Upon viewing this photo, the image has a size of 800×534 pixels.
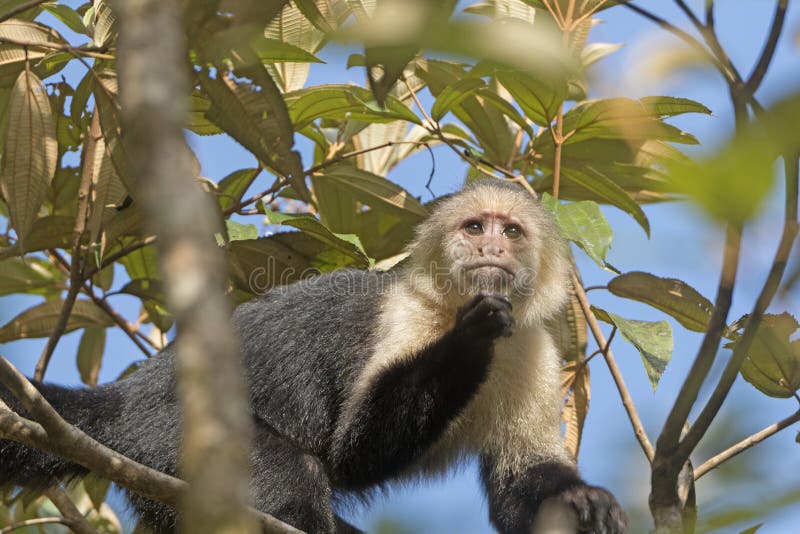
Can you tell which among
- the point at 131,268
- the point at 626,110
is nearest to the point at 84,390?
the point at 131,268

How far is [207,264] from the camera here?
928 mm

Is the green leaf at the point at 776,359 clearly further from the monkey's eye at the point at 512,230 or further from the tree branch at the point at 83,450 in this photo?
the tree branch at the point at 83,450

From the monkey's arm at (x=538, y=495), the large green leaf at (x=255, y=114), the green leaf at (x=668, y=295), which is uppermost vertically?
the large green leaf at (x=255, y=114)

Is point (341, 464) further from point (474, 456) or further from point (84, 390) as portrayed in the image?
point (84, 390)

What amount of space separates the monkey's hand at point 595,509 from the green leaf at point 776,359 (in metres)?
0.82

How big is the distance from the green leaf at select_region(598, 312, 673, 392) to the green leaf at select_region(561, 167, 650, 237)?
641 millimetres

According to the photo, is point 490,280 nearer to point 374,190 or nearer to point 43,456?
point 374,190

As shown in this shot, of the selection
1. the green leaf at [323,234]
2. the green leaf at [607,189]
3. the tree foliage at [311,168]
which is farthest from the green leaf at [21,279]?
the green leaf at [607,189]

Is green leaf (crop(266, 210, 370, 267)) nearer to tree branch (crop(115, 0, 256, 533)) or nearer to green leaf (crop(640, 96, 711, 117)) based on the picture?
green leaf (crop(640, 96, 711, 117))

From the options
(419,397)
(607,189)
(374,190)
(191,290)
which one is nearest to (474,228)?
(374,190)

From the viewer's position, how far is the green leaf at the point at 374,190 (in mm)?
5180

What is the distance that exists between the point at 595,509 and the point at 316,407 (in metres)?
1.52

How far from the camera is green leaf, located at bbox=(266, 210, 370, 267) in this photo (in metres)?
4.68

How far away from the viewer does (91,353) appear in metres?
6.27
